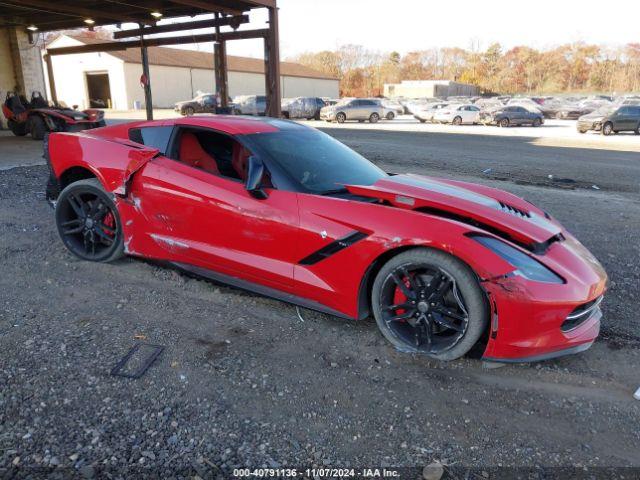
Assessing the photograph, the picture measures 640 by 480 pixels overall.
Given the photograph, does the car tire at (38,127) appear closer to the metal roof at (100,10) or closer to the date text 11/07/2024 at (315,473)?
the metal roof at (100,10)

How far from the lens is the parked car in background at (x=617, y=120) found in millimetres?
23109

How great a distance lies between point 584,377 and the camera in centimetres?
298

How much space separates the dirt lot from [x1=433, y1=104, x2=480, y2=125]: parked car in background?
27123mm

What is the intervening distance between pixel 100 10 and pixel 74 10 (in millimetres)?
754

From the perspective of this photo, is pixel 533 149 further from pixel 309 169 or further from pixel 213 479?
pixel 213 479

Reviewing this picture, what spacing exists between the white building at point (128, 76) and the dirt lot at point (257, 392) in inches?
1807

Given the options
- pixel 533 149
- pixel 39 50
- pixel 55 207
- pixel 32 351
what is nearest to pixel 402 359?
pixel 32 351

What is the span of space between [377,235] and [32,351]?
2283 mm

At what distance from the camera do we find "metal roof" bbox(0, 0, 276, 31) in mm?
13648

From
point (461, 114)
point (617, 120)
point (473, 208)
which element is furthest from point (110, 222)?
point (461, 114)

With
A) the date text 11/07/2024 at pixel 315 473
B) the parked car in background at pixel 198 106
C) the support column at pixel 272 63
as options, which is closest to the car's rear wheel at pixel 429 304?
the date text 11/07/2024 at pixel 315 473

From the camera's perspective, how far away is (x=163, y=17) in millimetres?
16469

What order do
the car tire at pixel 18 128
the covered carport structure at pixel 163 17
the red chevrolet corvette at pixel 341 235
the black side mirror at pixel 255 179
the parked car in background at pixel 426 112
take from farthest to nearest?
the parked car in background at pixel 426 112, the car tire at pixel 18 128, the covered carport structure at pixel 163 17, the black side mirror at pixel 255 179, the red chevrolet corvette at pixel 341 235

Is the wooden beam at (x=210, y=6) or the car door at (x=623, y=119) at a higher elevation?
the wooden beam at (x=210, y=6)
